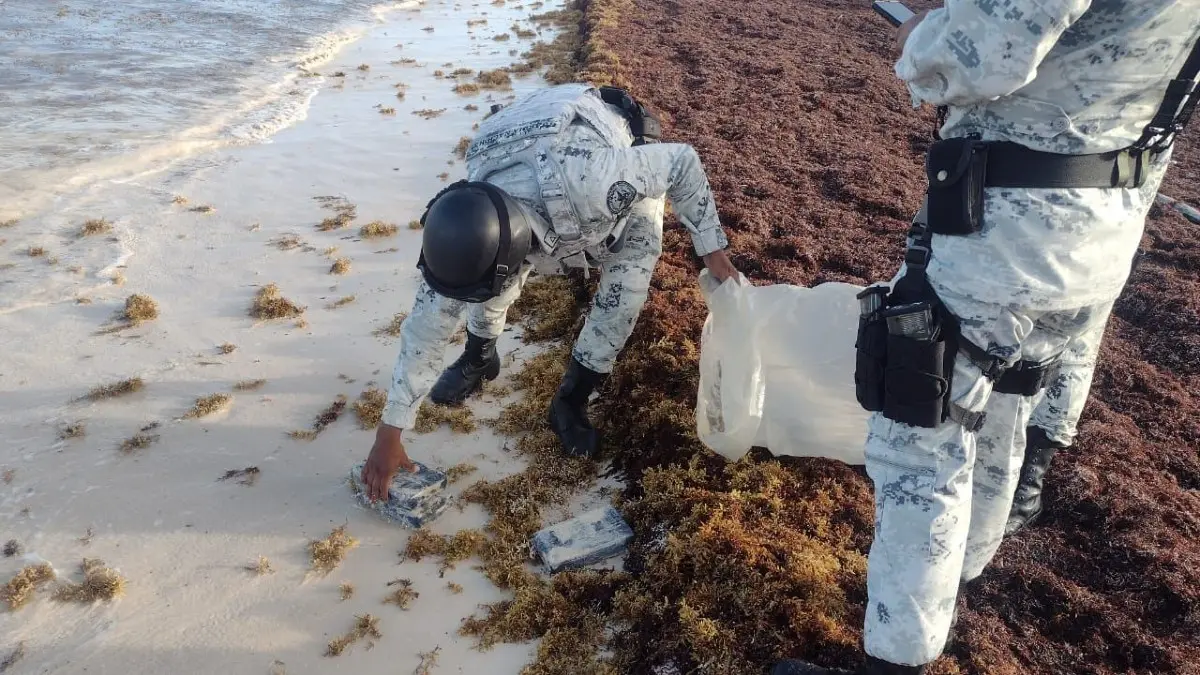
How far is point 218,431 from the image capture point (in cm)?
285

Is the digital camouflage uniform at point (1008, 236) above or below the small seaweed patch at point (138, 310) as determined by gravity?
above

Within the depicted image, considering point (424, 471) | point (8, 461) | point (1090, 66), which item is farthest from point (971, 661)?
point (8, 461)

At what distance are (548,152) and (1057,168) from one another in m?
1.37

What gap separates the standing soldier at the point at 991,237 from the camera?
4.22 feet

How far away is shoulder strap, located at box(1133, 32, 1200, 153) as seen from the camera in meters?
1.30

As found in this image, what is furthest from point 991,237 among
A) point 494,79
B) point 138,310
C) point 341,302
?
point 494,79

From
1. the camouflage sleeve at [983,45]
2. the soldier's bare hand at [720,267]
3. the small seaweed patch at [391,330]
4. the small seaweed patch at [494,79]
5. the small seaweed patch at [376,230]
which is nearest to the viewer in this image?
the camouflage sleeve at [983,45]

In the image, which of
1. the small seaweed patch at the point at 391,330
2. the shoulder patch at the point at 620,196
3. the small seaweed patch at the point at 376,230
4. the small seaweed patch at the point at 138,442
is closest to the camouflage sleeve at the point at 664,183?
the shoulder patch at the point at 620,196

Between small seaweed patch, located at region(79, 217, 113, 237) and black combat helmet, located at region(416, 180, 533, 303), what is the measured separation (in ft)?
11.2

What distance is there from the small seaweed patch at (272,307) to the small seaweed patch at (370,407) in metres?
0.83

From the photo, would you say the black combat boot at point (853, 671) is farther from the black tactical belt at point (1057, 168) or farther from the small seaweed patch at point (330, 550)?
the small seaweed patch at point (330, 550)

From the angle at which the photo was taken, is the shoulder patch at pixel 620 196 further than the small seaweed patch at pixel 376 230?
No

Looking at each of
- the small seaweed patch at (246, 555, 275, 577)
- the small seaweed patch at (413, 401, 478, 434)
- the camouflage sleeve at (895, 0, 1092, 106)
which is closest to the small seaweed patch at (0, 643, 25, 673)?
the small seaweed patch at (246, 555, 275, 577)

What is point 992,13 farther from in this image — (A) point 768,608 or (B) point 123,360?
(B) point 123,360
